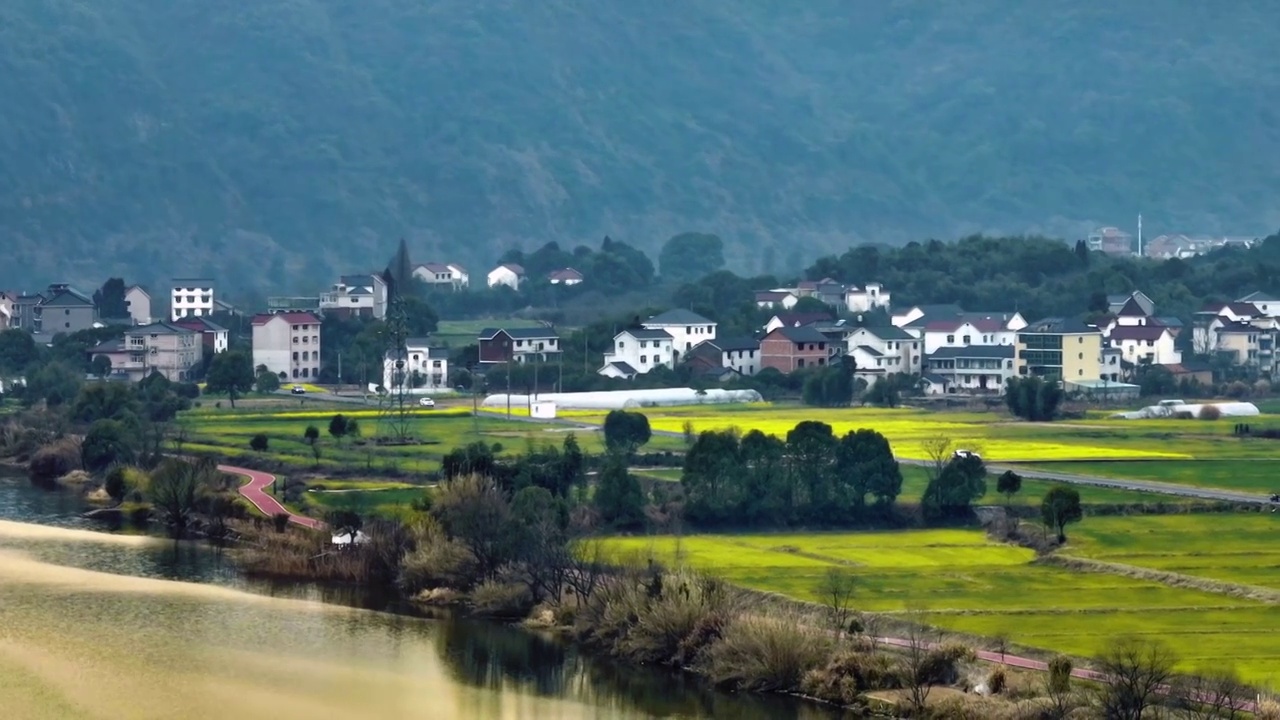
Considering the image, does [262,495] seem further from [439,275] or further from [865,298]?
[439,275]

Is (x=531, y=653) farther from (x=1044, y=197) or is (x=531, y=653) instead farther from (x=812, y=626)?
(x=1044, y=197)

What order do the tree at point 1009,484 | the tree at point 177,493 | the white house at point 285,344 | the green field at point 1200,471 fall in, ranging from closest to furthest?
the tree at point 1009,484 → the tree at point 177,493 → the green field at point 1200,471 → the white house at point 285,344

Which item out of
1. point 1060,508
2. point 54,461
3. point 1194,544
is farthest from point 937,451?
point 54,461

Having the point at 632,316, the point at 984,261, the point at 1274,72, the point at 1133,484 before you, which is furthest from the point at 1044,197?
the point at 1133,484

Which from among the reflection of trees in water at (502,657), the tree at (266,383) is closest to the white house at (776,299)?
the tree at (266,383)

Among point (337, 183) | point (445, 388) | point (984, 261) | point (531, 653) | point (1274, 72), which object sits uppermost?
point (1274, 72)

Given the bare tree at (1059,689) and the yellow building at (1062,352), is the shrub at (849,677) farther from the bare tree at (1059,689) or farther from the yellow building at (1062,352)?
the yellow building at (1062,352)

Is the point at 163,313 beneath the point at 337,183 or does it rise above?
beneath
